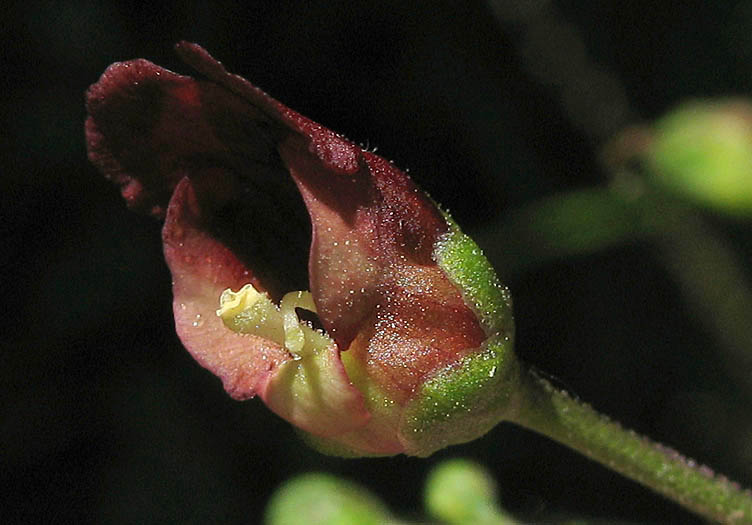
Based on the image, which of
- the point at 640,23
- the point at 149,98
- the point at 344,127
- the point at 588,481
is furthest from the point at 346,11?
the point at 149,98

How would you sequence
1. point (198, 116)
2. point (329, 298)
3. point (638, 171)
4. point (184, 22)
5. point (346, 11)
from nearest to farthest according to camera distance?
point (329, 298)
point (198, 116)
point (638, 171)
point (184, 22)
point (346, 11)

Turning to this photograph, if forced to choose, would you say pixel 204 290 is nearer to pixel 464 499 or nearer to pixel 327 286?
pixel 327 286

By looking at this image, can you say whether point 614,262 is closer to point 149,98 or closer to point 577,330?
point 577,330

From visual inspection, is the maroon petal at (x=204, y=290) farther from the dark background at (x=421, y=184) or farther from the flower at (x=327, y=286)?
the dark background at (x=421, y=184)

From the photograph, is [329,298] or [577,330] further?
[577,330]

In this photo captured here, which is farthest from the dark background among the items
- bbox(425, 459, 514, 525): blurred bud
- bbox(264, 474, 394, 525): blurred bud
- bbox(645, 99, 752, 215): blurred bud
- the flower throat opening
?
the flower throat opening

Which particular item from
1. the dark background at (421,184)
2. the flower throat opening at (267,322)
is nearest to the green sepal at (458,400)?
the flower throat opening at (267,322)

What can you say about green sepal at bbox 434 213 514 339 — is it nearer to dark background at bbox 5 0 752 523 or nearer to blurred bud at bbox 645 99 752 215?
blurred bud at bbox 645 99 752 215
